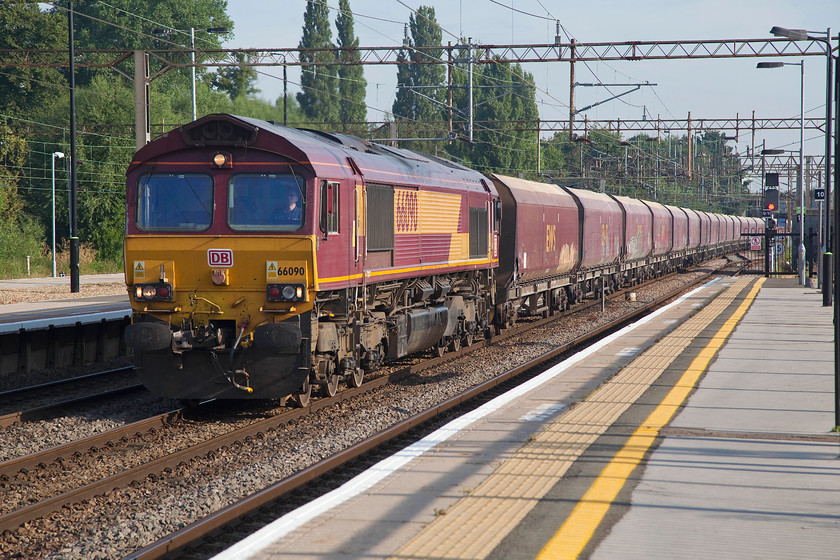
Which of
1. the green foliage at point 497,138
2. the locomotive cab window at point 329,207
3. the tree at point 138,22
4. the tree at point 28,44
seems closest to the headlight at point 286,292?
the locomotive cab window at point 329,207

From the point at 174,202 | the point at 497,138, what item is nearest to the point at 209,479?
the point at 174,202

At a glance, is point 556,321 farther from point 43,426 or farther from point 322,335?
point 43,426

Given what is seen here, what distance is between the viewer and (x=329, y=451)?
427 inches

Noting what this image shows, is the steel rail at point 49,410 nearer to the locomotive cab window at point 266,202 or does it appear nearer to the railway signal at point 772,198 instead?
the locomotive cab window at point 266,202

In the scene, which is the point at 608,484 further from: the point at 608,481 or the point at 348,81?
the point at 348,81

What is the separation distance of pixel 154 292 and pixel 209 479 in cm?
338

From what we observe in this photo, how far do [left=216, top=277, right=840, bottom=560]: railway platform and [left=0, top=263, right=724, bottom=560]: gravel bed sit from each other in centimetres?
156

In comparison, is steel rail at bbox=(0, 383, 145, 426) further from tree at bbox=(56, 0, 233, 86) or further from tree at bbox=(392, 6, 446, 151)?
tree at bbox=(392, 6, 446, 151)

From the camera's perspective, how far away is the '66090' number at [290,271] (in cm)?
1199

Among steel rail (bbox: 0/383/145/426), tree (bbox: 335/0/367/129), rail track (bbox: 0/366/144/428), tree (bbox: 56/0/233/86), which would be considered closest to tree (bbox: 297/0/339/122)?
tree (bbox: 335/0/367/129)

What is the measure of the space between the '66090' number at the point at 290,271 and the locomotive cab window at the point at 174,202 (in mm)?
1193

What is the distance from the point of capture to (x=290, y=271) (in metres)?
12.0

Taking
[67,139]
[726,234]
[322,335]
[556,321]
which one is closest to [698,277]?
[556,321]

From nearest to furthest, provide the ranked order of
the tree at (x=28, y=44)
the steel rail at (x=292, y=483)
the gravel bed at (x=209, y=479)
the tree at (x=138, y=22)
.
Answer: the steel rail at (x=292, y=483) → the gravel bed at (x=209, y=479) → the tree at (x=28, y=44) → the tree at (x=138, y=22)
